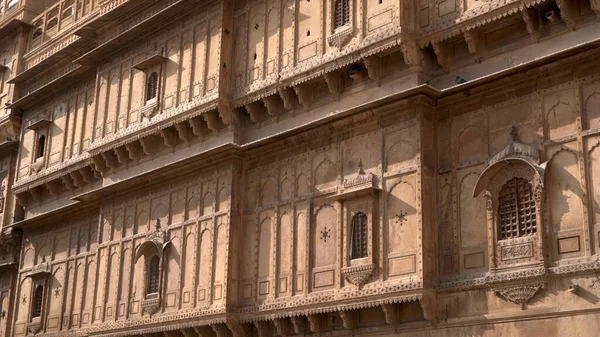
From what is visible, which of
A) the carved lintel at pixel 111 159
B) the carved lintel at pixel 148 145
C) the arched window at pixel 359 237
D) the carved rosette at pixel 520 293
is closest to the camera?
the carved rosette at pixel 520 293

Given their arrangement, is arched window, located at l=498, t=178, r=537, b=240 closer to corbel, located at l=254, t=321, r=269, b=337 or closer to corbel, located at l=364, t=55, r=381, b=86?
corbel, located at l=364, t=55, r=381, b=86

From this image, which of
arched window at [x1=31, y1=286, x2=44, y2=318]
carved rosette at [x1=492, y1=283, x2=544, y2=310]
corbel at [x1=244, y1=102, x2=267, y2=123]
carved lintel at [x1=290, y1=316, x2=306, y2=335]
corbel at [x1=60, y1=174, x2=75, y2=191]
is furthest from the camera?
arched window at [x1=31, y1=286, x2=44, y2=318]

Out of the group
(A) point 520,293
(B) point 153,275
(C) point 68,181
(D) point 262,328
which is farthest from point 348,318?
(C) point 68,181

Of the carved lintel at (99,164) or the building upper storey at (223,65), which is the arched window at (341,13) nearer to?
the building upper storey at (223,65)

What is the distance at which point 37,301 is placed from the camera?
21141mm

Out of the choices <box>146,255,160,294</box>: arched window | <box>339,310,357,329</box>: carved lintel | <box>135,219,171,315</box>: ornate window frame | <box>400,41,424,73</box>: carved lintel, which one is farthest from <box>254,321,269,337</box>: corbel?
<box>400,41,424,73</box>: carved lintel

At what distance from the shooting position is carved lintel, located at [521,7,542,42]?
11992mm

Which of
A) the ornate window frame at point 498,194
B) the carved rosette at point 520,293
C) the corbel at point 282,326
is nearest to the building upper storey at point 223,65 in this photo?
the ornate window frame at point 498,194

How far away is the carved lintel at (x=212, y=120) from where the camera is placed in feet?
53.9

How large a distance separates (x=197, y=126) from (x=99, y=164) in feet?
11.8

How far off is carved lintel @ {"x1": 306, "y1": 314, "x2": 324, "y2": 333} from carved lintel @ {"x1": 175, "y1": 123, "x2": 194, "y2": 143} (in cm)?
513

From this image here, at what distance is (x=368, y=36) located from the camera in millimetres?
13945

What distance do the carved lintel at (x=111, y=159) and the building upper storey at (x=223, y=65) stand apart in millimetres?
38

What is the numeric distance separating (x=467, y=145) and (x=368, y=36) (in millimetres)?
2676
